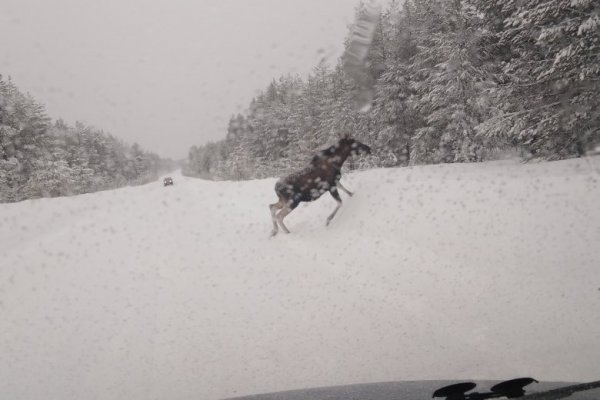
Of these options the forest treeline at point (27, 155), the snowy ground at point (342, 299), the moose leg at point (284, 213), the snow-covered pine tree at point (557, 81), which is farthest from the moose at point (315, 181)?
the forest treeline at point (27, 155)

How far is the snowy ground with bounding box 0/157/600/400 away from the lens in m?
3.49

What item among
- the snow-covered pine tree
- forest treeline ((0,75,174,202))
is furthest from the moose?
forest treeline ((0,75,174,202))

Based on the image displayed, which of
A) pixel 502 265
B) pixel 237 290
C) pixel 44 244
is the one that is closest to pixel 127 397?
pixel 237 290

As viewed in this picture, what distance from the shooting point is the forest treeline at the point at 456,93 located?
10.4 meters

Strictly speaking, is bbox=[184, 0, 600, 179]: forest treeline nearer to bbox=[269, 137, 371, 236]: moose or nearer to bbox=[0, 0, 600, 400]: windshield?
bbox=[0, 0, 600, 400]: windshield

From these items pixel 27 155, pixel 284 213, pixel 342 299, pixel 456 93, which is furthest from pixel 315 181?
pixel 27 155

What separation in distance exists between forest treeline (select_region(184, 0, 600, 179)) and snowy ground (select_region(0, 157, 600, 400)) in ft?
12.9

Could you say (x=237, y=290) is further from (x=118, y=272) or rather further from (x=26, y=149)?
(x=26, y=149)

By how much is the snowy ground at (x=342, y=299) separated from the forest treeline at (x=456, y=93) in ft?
12.9

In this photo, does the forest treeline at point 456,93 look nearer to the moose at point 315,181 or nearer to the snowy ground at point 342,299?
the snowy ground at point 342,299

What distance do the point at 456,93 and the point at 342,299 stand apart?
15.5 metres

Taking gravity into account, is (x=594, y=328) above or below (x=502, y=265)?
below

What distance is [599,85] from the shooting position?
9.84 meters

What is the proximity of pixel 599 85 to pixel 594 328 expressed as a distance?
9.40 meters
